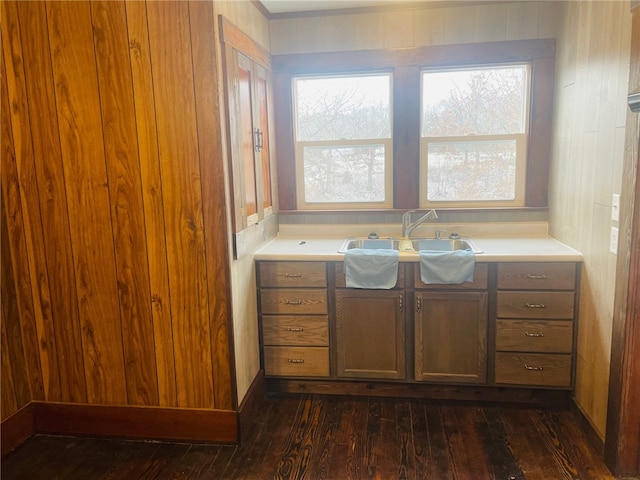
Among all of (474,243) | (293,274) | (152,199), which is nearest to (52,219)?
(152,199)

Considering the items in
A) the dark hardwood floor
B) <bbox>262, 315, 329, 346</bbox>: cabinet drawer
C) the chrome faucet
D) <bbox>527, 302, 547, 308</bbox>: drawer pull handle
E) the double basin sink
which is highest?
the chrome faucet

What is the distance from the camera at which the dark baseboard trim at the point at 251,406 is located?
2.42m

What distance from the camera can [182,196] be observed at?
226 centimetres

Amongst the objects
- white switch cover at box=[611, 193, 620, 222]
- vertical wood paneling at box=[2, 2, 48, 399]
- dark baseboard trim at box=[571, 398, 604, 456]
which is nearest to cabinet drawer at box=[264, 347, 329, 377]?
vertical wood paneling at box=[2, 2, 48, 399]

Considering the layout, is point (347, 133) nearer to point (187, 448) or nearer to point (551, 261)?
point (551, 261)

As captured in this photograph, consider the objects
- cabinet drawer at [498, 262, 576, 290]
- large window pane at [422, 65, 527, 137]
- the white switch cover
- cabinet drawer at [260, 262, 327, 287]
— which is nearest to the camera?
the white switch cover

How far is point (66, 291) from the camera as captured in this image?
7.97 ft

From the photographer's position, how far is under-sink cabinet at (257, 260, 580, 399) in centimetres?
256

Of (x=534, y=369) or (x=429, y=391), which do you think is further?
(x=429, y=391)

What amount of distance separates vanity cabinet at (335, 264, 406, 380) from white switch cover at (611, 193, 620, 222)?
1.06m

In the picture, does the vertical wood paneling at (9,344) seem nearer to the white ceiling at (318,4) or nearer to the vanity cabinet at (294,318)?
the vanity cabinet at (294,318)

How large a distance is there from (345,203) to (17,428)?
226cm

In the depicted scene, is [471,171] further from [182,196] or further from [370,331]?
[182,196]

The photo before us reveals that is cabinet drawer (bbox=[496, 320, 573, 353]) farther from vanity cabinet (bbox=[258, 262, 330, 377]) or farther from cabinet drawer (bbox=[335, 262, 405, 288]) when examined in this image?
vanity cabinet (bbox=[258, 262, 330, 377])
